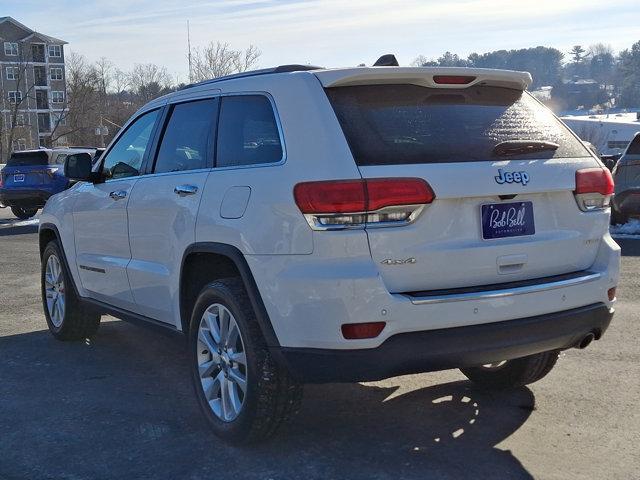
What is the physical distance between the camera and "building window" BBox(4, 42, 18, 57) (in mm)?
84000

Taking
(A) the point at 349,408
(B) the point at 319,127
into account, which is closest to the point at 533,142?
(B) the point at 319,127

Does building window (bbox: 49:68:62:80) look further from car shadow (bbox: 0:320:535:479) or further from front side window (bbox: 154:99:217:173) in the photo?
front side window (bbox: 154:99:217:173)

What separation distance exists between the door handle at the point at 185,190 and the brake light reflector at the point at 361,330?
4.31 feet

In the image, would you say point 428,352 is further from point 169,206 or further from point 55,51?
point 55,51

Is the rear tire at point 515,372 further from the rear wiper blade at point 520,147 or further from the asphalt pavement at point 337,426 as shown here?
the rear wiper blade at point 520,147

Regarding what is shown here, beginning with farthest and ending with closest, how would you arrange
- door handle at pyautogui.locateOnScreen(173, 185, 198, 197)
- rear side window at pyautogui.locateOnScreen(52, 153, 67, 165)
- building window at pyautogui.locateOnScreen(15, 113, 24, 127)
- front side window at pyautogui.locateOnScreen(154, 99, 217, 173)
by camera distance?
building window at pyautogui.locateOnScreen(15, 113, 24, 127), rear side window at pyautogui.locateOnScreen(52, 153, 67, 165), front side window at pyautogui.locateOnScreen(154, 99, 217, 173), door handle at pyautogui.locateOnScreen(173, 185, 198, 197)

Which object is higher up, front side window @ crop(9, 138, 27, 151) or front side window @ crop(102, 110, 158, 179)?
front side window @ crop(102, 110, 158, 179)

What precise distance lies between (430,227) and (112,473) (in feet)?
6.17

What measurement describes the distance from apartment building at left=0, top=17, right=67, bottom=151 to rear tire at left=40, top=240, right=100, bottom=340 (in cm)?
7476

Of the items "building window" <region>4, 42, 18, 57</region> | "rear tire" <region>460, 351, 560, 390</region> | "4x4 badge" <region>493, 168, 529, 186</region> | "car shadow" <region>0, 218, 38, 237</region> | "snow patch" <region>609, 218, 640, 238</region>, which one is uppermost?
"building window" <region>4, 42, 18, 57</region>

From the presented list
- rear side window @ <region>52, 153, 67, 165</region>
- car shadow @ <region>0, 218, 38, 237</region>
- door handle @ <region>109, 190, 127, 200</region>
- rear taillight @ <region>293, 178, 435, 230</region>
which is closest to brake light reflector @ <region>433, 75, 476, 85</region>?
rear taillight @ <region>293, 178, 435, 230</region>

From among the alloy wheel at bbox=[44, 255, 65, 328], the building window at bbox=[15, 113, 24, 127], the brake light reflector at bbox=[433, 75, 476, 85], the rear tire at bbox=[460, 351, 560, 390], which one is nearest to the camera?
the brake light reflector at bbox=[433, 75, 476, 85]

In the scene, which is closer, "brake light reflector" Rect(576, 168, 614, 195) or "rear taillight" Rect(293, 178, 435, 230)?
"rear taillight" Rect(293, 178, 435, 230)

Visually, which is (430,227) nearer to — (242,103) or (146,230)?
(242,103)
